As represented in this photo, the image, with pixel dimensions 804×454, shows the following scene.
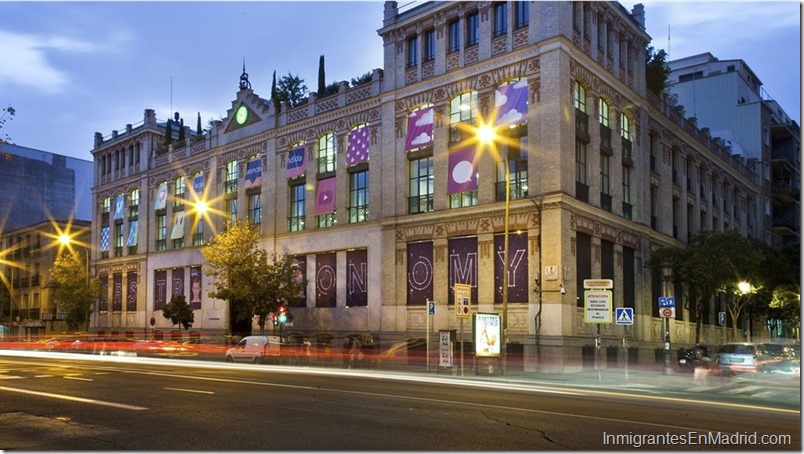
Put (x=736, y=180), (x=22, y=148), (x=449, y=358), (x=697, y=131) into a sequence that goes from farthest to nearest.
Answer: (x=22, y=148) → (x=736, y=180) → (x=697, y=131) → (x=449, y=358)

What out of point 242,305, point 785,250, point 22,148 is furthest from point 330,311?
point 22,148

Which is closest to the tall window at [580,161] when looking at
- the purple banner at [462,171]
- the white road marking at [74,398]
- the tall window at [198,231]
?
the purple banner at [462,171]

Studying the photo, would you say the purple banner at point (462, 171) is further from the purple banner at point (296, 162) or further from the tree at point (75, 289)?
the tree at point (75, 289)

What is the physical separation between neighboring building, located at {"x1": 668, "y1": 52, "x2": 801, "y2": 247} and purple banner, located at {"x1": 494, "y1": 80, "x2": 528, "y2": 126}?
32.4 m

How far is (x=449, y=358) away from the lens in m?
30.6

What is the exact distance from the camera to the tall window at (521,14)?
37.6 metres

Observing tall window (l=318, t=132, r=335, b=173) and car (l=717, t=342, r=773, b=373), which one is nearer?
car (l=717, t=342, r=773, b=373)

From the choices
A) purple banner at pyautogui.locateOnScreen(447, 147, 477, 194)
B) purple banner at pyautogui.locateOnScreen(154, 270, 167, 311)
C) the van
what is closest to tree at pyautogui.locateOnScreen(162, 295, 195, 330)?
purple banner at pyautogui.locateOnScreen(154, 270, 167, 311)

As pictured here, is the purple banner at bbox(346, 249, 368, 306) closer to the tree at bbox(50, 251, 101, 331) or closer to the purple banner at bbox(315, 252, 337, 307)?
the purple banner at bbox(315, 252, 337, 307)

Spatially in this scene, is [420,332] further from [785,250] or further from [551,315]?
[785,250]

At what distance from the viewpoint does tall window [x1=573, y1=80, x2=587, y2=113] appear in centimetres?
3864

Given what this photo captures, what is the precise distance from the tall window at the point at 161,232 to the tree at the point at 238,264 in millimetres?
12666

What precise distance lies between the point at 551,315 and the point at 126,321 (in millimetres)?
39159

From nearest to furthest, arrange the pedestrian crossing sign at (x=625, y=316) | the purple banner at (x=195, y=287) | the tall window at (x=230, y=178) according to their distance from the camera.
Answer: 1. the pedestrian crossing sign at (x=625, y=316)
2. the tall window at (x=230, y=178)
3. the purple banner at (x=195, y=287)
